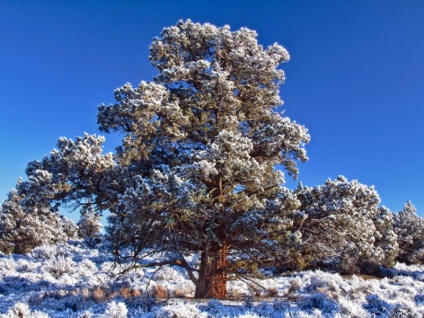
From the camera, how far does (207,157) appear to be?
33.8ft

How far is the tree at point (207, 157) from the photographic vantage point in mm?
10148

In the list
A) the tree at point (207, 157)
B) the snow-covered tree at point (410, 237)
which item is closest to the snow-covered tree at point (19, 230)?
the tree at point (207, 157)

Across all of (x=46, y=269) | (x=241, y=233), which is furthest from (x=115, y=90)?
(x=46, y=269)

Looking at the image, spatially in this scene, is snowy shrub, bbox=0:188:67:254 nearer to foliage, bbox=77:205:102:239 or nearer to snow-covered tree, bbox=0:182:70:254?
snow-covered tree, bbox=0:182:70:254

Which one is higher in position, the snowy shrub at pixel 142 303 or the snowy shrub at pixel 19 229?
the snowy shrub at pixel 19 229

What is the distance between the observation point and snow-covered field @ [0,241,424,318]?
868cm

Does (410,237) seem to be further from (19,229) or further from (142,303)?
(19,229)

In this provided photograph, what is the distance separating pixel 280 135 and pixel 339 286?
6955 millimetres

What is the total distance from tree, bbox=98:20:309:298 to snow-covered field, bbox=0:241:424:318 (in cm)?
138

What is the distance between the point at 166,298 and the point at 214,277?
170cm

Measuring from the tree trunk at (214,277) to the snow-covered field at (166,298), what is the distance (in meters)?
0.59

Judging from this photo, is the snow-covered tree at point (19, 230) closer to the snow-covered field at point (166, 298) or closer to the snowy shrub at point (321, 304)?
the snow-covered field at point (166, 298)

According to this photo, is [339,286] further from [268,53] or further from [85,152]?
[85,152]

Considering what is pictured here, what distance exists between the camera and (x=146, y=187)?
9531 millimetres
